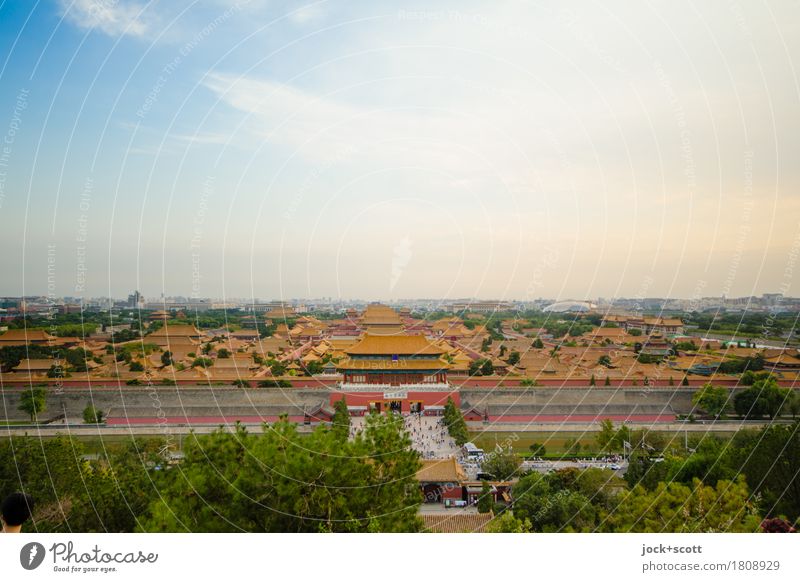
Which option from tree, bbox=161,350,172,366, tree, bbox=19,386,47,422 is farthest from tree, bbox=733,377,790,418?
tree, bbox=19,386,47,422

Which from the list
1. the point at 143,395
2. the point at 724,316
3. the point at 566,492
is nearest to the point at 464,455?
the point at 566,492

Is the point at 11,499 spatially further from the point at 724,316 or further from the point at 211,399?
the point at 724,316

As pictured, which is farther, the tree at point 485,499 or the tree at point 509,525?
the tree at point 485,499

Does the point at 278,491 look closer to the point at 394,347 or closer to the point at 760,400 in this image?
the point at 394,347

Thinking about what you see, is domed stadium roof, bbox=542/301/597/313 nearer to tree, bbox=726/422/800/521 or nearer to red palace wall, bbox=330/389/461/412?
red palace wall, bbox=330/389/461/412

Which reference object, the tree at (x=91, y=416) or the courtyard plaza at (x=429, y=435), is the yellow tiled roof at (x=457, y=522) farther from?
the tree at (x=91, y=416)

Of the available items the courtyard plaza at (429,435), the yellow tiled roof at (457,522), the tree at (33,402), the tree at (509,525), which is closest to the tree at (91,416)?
the tree at (33,402)
